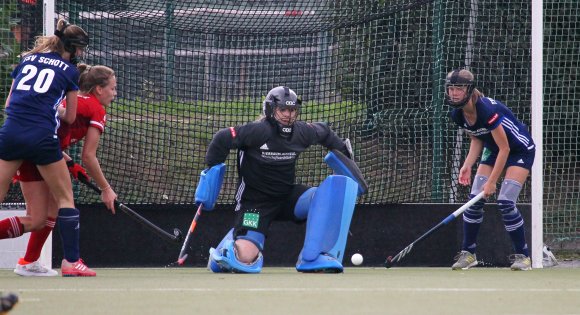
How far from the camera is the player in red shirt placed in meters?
6.26

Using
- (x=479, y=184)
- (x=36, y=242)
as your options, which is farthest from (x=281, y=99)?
(x=36, y=242)

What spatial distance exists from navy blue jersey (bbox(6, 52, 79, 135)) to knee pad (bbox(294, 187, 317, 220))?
1.72 m

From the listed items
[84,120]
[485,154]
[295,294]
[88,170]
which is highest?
[84,120]

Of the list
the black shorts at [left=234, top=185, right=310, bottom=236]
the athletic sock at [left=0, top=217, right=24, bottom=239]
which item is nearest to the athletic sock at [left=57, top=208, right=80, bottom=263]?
the athletic sock at [left=0, top=217, right=24, bottom=239]

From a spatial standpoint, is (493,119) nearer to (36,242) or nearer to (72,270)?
(72,270)

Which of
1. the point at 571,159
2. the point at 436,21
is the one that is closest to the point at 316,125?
the point at 436,21

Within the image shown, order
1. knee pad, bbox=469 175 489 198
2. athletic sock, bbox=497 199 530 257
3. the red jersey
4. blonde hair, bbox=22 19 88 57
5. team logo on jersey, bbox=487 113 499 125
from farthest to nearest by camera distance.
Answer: knee pad, bbox=469 175 489 198 < athletic sock, bbox=497 199 530 257 < team logo on jersey, bbox=487 113 499 125 < the red jersey < blonde hair, bbox=22 19 88 57

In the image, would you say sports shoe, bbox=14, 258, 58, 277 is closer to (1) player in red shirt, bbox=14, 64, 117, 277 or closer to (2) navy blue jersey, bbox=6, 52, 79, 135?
(1) player in red shirt, bbox=14, 64, 117, 277

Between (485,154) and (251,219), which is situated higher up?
(485,154)

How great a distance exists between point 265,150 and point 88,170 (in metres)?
1.16

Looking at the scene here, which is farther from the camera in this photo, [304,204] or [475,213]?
[475,213]

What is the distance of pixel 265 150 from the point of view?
692 cm

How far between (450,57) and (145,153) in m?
2.53

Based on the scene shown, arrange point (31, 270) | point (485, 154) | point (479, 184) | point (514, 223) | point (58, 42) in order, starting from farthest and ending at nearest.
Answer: point (485, 154) → point (479, 184) → point (514, 223) → point (31, 270) → point (58, 42)
